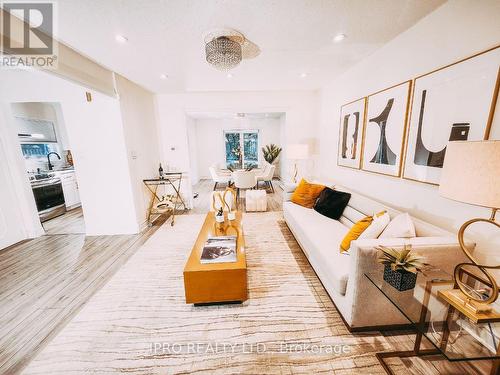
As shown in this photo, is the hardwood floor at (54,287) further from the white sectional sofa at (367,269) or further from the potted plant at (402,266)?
the potted plant at (402,266)

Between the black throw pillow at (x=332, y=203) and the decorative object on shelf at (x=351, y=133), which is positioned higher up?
the decorative object on shelf at (x=351, y=133)

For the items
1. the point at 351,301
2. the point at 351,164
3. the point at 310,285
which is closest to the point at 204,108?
the point at 351,164

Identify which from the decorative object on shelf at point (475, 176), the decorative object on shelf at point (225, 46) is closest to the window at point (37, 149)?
the decorative object on shelf at point (225, 46)

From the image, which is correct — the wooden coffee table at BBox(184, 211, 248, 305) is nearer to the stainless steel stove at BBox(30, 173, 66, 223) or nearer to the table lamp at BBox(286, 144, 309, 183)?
the table lamp at BBox(286, 144, 309, 183)

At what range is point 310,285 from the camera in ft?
6.51

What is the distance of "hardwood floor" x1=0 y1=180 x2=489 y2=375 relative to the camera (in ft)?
4.42

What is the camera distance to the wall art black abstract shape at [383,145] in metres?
2.21

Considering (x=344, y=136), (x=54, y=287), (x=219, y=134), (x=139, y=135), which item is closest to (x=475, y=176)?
(x=344, y=136)

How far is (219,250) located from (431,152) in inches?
86.6

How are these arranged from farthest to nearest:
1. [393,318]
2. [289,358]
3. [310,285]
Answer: [310,285], [393,318], [289,358]

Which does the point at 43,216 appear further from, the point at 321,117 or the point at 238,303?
the point at 321,117

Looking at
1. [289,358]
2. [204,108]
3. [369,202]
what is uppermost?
[204,108]

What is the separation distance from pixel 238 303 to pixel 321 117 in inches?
154

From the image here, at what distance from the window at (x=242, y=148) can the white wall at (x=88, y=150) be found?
5556mm
